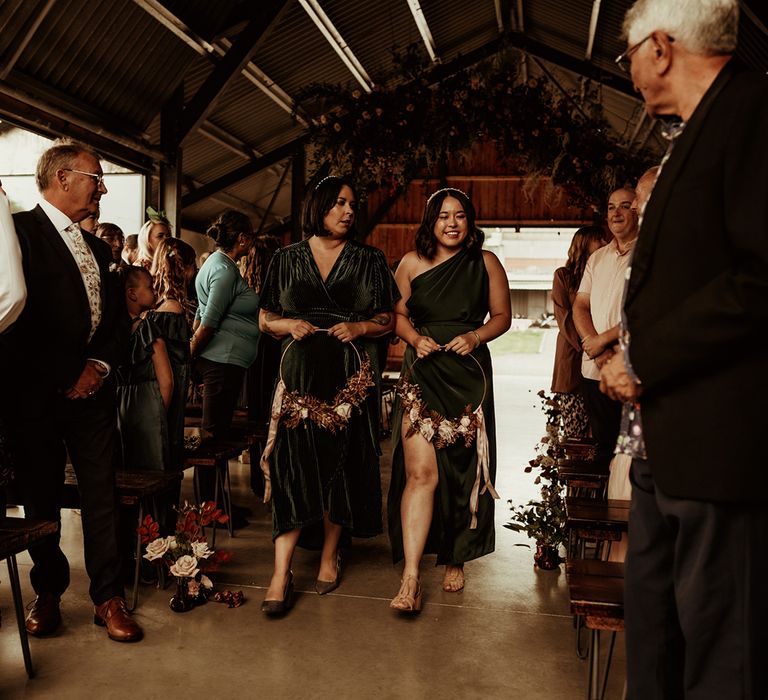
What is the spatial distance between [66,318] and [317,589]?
5.32 feet

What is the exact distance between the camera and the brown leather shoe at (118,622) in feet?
9.93

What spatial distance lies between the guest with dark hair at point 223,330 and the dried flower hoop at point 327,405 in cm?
125

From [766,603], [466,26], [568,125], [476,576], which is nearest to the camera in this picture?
[766,603]

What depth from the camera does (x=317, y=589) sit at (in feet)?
12.0

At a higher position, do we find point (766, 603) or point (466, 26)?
point (466, 26)

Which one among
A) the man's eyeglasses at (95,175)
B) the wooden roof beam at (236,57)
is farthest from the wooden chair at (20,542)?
the wooden roof beam at (236,57)

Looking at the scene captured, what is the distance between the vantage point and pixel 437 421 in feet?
11.9

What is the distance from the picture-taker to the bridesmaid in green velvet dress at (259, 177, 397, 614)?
3531 millimetres

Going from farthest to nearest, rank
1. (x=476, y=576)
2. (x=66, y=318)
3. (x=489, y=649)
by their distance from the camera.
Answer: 1. (x=476, y=576)
2. (x=489, y=649)
3. (x=66, y=318)

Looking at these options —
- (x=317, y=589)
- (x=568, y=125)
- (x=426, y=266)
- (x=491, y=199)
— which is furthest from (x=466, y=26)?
(x=317, y=589)

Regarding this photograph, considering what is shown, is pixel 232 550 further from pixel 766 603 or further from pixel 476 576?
pixel 766 603

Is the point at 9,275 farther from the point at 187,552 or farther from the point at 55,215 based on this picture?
the point at 187,552

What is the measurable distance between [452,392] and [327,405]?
547 millimetres

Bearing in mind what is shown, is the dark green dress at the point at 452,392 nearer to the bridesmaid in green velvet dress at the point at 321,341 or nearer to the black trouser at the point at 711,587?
the bridesmaid in green velvet dress at the point at 321,341
